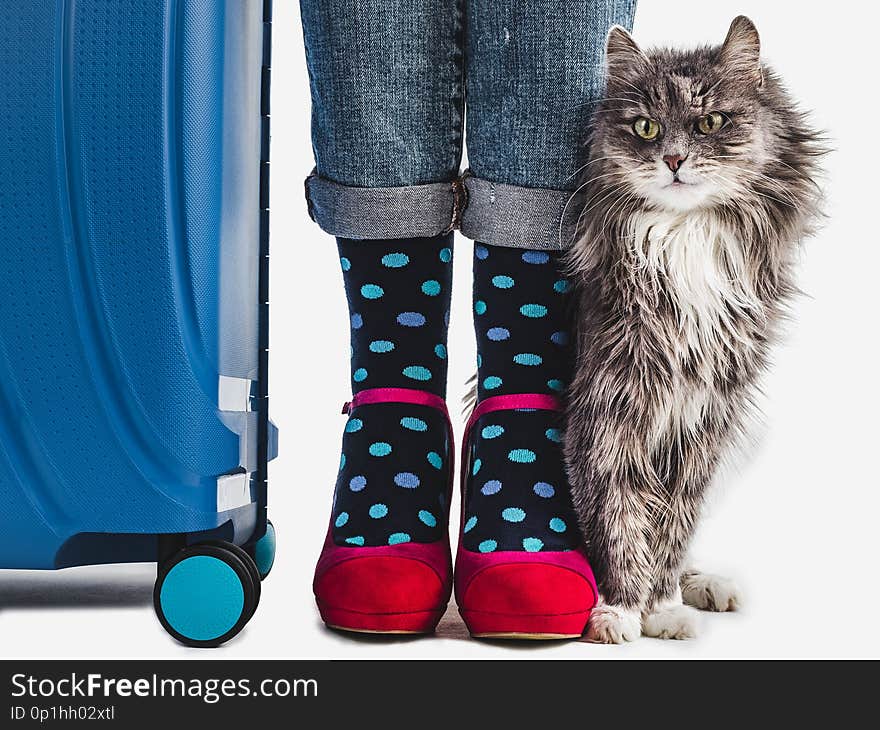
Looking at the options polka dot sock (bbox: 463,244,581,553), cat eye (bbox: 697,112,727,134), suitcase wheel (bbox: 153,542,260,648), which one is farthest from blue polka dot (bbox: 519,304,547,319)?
suitcase wheel (bbox: 153,542,260,648)

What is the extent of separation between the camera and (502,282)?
958 mm

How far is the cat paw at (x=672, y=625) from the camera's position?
0.87 m

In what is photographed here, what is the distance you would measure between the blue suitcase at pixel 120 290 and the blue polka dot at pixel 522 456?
25 cm

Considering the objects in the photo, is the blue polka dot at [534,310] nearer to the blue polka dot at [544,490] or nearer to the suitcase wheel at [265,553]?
the blue polka dot at [544,490]

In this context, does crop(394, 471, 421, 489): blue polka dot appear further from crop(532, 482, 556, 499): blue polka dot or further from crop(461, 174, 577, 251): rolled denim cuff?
crop(461, 174, 577, 251): rolled denim cuff

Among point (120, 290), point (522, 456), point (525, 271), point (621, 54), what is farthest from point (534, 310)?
point (120, 290)

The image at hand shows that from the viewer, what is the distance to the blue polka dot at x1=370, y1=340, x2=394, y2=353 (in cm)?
98

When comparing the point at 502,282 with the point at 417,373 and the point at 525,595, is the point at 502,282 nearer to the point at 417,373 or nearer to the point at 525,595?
the point at 417,373

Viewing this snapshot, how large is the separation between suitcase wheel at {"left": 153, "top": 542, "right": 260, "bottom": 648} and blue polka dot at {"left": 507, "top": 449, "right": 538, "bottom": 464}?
0.26 m

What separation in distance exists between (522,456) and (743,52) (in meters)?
0.41

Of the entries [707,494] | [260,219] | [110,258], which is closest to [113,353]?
[110,258]

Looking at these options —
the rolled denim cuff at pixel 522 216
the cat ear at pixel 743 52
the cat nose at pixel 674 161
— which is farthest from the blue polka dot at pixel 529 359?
the cat ear at pixel 743 52

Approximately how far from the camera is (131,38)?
80 centimetres

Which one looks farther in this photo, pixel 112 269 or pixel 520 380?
pixel 520 380
